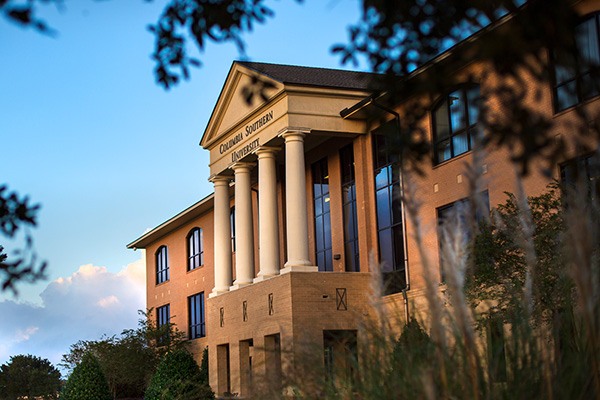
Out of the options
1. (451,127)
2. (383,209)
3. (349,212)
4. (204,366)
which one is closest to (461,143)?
(451,127)

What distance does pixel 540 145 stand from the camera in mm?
4828

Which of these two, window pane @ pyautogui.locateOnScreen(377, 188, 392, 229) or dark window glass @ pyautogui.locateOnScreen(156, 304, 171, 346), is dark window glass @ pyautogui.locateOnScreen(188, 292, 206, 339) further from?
window pane @ pyautogui.locateOnScreen(377, 188, 392, 229)

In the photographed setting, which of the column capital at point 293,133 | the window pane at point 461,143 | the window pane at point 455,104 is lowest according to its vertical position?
the window pane at point 461,143

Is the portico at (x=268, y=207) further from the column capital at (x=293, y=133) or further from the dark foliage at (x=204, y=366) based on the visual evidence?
the dark foliage at (x=204, y=366)

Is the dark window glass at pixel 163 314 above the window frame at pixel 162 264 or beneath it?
beneath

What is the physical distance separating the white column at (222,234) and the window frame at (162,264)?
1659cm

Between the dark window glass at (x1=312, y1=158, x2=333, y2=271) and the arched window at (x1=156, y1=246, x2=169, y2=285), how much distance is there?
2079 centimetres

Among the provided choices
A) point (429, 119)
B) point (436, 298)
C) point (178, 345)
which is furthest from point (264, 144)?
point (436, 298)

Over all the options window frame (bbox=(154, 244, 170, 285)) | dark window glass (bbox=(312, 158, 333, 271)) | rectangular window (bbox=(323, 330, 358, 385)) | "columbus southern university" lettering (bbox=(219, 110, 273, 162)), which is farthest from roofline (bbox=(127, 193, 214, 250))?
rectangular window (bbox=(323, 330, 358, 385))

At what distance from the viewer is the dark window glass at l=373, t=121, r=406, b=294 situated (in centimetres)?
3081

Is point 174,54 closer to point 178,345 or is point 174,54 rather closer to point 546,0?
point 546,0

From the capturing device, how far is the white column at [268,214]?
33.7 meters

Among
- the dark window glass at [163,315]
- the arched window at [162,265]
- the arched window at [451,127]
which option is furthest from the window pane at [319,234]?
the arched window at [162,265]

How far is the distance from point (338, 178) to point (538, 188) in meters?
11.8
